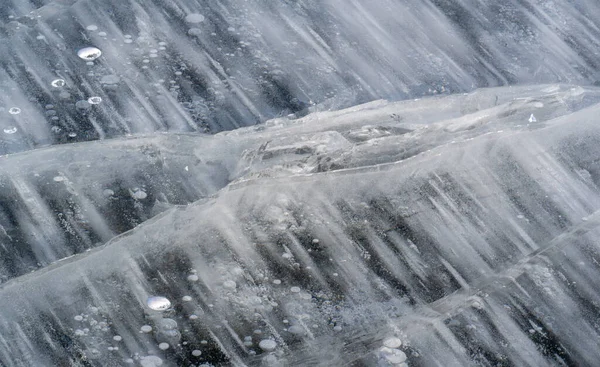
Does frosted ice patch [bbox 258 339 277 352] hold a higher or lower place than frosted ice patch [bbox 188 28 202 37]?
lower

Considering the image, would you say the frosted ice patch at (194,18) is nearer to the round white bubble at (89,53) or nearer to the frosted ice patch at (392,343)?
the round white bubble at (89,53)

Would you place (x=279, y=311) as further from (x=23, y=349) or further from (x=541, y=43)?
(x=541, y=43)

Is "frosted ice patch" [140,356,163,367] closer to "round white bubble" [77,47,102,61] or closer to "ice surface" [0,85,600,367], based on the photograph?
"ice surface" [0,85,600,367]

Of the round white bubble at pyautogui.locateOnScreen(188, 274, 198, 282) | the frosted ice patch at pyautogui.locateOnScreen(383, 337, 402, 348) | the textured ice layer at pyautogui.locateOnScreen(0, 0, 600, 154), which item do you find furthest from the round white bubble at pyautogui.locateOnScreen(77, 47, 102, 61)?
the frosted ice patch at pyautogui.locateOnScreen(383, 337, 402, 348)

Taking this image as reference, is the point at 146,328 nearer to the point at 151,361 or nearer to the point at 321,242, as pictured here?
the point at 151,361

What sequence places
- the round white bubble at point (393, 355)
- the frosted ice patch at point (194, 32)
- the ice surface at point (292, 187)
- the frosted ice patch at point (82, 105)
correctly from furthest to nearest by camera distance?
1. the frosted ice patch at point (194, 32)
2. the frosted ice patch at point (82, 105)
3. the ice surface at point (292, 187)
4. the round white bubble at point (393, 355)

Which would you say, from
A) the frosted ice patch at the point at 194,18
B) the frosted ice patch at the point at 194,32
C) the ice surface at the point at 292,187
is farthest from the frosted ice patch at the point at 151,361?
the frosted ice patch at the point at 194,18
